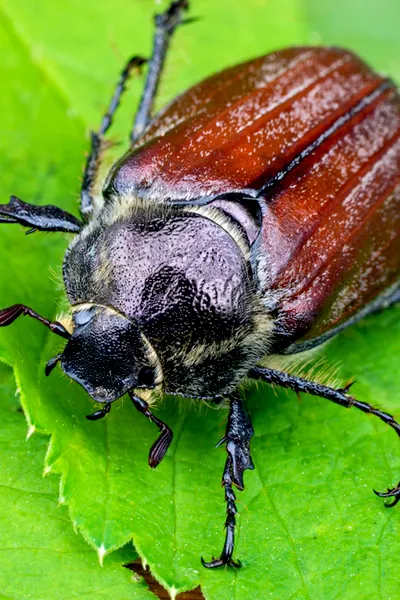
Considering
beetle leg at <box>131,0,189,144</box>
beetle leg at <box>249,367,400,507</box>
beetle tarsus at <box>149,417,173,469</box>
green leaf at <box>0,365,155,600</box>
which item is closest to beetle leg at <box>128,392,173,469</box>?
beetle tarsus at <box>149,417,173,469</box>

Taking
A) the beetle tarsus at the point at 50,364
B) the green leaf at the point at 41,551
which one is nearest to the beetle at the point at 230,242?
the beetle tarsus at the point at 50,364

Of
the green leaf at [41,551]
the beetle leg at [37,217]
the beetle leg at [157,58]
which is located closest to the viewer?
the green leaf at [41,551]

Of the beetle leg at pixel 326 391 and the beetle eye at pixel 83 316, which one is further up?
the beetle leg at pixel 326 391

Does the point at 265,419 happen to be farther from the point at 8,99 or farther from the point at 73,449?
the point at 8,99

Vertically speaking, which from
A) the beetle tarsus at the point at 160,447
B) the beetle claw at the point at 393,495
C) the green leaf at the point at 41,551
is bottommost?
the green leaf at the point at 41,551

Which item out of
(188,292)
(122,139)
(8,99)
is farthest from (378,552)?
(8,99)

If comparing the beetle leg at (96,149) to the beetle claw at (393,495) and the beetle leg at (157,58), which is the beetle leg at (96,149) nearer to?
the beetle leg at (157,58)

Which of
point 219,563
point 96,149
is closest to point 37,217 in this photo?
point 96,149
